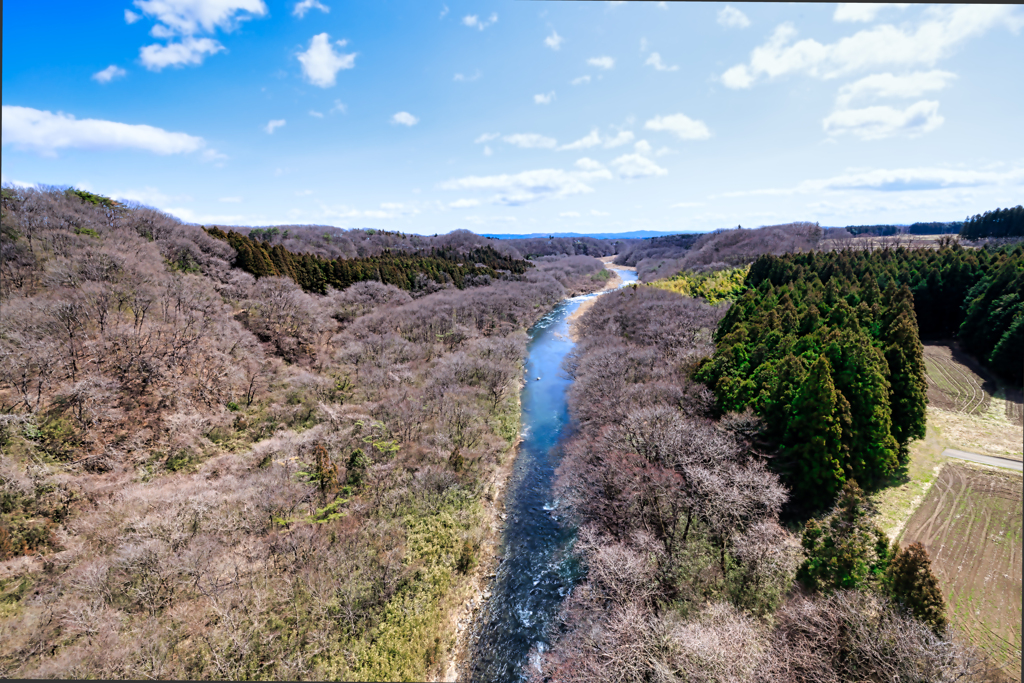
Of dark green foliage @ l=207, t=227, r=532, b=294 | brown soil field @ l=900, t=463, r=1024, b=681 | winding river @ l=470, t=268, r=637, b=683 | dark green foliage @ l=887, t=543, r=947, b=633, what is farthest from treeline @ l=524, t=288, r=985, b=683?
dark green foliage @ l=207, t=227, r=532, b=294

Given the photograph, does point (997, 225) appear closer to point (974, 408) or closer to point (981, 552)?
point (974, 408)

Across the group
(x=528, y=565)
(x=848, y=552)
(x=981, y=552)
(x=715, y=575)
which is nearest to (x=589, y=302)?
(x=528, y=565)

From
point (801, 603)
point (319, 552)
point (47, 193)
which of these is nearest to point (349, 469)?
point (319, 552)

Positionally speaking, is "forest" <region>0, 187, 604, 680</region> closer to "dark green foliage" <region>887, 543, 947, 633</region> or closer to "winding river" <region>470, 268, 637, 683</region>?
"winding river" <region>470, 268, 637, 683</region>

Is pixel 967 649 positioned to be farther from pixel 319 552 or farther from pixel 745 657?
pixel 319 552

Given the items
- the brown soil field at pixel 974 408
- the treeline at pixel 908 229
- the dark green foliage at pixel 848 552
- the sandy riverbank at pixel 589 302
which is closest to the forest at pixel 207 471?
the dark green foliage at pixel 848 552
